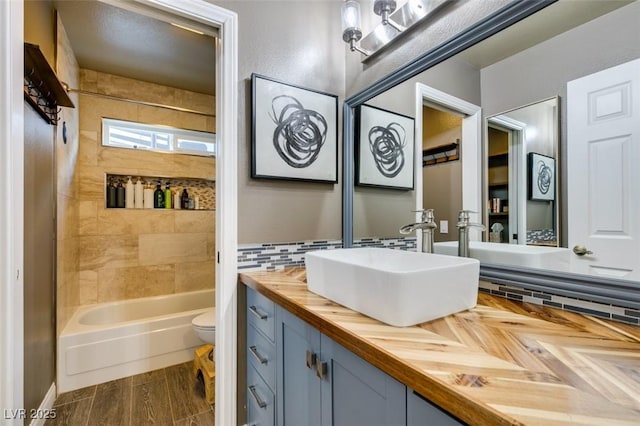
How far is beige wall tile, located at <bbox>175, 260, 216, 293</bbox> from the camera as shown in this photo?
2.87m

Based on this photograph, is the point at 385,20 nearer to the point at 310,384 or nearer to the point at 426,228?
the point at 426,228

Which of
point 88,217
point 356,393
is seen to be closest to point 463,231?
point 356,393

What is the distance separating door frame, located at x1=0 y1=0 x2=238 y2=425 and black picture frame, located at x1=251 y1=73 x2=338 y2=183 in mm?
115

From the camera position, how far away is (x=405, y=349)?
605 millimetres

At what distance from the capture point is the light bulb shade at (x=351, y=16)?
1.41 metres

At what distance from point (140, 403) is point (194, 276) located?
130cm

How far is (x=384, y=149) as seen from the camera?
157cm

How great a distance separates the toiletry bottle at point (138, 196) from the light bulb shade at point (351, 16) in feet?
7.49

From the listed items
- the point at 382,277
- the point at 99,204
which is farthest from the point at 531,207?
the point at 99,204

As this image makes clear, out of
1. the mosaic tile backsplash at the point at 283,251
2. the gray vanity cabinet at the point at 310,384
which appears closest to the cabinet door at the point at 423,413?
the gray vanity cabinet at the point at 310,384

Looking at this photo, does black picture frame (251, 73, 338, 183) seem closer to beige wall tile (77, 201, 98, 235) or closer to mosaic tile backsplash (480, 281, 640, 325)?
mosaic tile backsplash (480, 281, 640, 325)

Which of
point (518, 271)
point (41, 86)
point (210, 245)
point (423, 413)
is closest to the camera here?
point (423, 413)

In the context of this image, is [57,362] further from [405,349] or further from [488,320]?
[488,320]

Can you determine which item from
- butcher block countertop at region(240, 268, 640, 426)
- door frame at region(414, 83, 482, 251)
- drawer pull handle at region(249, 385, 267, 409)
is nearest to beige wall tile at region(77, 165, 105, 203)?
drawer pull handle at region(249, 385, 267, 409)
